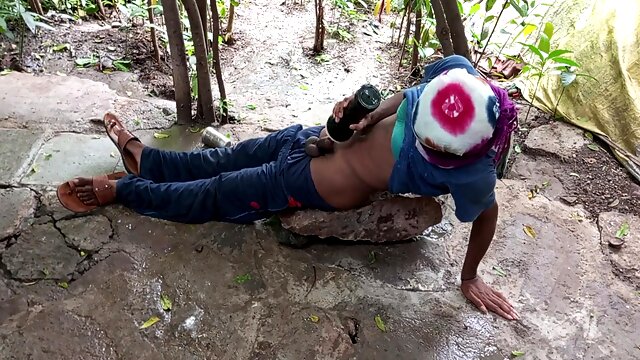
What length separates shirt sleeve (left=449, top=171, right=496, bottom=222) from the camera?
65.9 inches

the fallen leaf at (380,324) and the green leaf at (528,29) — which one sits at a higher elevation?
the green leaf at (528,29)

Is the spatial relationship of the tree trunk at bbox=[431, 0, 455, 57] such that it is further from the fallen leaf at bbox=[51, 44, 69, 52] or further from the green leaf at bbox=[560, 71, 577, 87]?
the fallen leaf at bbox=[51, 44, 69, 52]

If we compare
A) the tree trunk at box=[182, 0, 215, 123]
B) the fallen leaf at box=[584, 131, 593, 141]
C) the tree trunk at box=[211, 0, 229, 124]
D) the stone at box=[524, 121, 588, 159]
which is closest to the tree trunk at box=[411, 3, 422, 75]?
the stone at box=[524, 121, 588, 159]

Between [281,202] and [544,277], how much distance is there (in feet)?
3.53

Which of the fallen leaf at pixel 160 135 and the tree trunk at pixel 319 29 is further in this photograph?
the tree trunk at pixel 319 29

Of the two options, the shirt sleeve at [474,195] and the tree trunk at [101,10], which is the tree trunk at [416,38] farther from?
the tree trunk at [101,10]

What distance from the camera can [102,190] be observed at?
7.27ft

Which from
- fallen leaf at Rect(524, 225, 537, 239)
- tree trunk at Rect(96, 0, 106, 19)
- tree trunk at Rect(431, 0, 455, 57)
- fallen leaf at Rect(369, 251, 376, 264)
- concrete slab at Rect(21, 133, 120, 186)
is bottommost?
fallen leaf at Rect(369, 251, 376, 264)

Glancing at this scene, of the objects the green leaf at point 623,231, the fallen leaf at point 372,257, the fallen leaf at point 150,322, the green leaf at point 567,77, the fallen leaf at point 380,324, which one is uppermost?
the green leaf at point 567,77

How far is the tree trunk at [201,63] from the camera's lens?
255 cm

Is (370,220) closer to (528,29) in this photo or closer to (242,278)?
(242,278)

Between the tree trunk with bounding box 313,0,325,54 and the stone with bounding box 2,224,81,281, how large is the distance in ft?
8.40

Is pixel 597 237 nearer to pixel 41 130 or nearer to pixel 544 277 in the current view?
pixel 544 277

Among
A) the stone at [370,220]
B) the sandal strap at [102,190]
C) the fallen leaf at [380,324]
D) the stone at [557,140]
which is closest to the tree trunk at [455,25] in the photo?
the stone at [557,140]
